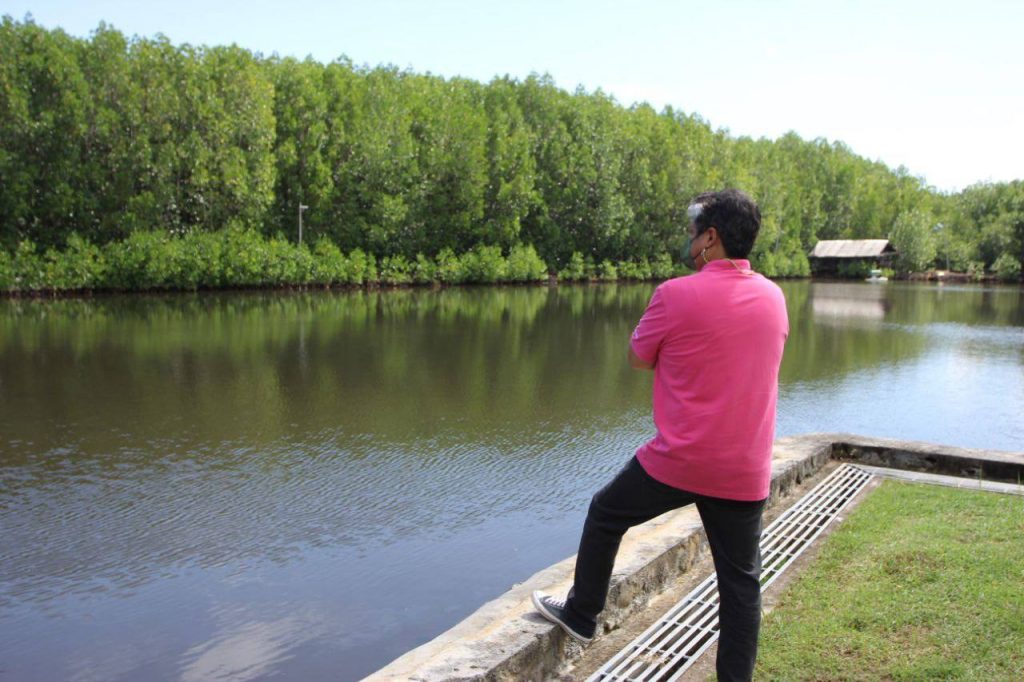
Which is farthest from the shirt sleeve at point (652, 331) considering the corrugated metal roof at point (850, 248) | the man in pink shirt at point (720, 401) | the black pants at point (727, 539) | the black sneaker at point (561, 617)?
the corrugated metal roof at point (850, 248)

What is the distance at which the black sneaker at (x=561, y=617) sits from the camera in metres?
3.74

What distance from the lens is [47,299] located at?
105ft

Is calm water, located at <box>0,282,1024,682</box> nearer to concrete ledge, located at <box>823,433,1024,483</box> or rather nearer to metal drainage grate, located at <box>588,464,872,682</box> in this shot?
metal drainage grate, located at <box>588,464,872,682</box>

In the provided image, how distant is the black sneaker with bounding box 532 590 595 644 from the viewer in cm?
374

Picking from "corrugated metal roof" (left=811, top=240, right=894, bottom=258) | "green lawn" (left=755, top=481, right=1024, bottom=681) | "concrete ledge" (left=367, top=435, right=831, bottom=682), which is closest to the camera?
"concrete ledge" (left=367, top=435, right=831, bottom=682)

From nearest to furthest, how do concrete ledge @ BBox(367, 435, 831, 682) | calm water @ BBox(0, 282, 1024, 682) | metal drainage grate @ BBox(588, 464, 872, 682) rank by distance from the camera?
concrete ledge @ BBox(367, 435, 831, 682) < metal drainage grate @ BBox(588, 464, 872, 682) < calm water @ BBox(0, 282, 1024, 682)

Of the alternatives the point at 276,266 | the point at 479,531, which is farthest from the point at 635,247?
the point at 479,531

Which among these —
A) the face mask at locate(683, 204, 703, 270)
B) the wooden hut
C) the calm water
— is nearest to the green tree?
the wooden hut

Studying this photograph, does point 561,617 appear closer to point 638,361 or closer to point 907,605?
point 638,361

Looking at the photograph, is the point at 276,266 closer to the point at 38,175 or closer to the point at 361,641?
the point at 38,175

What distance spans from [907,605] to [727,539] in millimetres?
1677

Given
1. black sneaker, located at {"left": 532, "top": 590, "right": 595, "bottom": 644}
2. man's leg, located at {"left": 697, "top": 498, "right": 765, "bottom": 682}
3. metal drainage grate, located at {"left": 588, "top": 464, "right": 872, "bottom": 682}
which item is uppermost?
man's leg, located at {"left": 697, "top": 498, "right": 765, "bottom": 682}

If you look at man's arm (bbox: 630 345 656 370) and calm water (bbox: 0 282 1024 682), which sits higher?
man's arm (bbox: 630 345 656 370)

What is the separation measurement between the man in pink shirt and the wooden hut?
88.2 m
